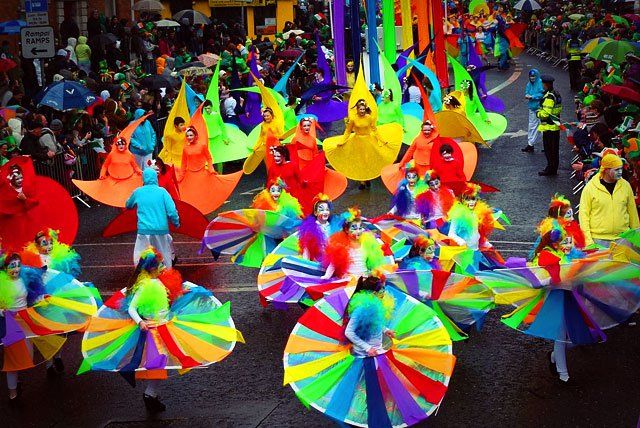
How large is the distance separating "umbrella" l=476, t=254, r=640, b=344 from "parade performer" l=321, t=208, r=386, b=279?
1.32 m

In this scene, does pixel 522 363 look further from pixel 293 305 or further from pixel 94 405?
pixel 94 405

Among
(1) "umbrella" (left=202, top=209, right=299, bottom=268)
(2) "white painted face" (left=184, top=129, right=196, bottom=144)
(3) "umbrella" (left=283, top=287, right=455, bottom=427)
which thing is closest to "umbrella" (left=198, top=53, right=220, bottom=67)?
(2) "white painted face" (left=184, top=129, right=196, bottom=144)

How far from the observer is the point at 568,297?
999 centimetres

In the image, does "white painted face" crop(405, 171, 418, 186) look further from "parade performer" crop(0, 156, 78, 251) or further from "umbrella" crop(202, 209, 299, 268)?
"parade performer" crop(0, 156, 78, 251)

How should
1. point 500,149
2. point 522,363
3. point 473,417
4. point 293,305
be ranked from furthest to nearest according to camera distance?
point 500,149
point 293,305
point 522,363
point 473,417

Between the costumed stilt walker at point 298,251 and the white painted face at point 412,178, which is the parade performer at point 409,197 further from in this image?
the costumed stilt walker at point 298,251

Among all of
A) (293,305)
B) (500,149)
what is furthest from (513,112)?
(293,305)

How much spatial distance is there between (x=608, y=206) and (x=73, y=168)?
36.6 ft

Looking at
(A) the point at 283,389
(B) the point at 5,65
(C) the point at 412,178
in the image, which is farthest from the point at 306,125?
(B) the point at 5,65

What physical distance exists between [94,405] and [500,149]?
1503cm

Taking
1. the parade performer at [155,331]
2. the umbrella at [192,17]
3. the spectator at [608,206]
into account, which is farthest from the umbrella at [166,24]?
the parade performer at [155,331]

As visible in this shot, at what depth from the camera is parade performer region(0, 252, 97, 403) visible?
10.2 metres

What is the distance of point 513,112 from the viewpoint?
28.7 m

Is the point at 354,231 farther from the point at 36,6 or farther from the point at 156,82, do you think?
the point at 156,82
